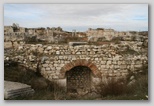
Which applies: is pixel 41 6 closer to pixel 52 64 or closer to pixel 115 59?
pixel 52 64

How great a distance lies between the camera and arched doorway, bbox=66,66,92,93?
25.6 ft

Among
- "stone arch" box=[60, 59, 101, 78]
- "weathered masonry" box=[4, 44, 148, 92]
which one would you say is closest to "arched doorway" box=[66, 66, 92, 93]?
"weathered masonry" box=[4, 44, 148, 92]

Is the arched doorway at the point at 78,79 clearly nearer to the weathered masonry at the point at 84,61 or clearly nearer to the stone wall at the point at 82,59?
the weathered masonry at the point at 84,61

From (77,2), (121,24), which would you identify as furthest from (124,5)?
(77,2)

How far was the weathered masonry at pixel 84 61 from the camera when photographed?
7758 mm

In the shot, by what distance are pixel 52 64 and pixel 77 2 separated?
49.1 inches

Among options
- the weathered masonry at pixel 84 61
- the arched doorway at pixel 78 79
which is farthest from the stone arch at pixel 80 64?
the arched doorway at pixel 78 79

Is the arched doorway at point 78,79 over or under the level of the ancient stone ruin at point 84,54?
under

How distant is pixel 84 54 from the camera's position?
779cm

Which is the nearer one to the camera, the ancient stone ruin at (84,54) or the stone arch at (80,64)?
the ancient stone ruin at (84,54)

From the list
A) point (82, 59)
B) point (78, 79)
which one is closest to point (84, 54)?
point (82, 59)

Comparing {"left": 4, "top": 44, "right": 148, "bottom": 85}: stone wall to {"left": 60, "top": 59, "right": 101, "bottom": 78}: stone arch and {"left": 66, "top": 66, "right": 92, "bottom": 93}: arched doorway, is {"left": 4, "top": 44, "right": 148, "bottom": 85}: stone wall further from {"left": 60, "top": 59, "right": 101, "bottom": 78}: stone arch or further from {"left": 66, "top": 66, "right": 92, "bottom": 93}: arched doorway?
{"left": 66, "top": 66, "right": 92, "bottom": 93}: arched doorway

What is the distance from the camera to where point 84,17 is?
767cm

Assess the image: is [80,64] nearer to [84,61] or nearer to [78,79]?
[84,61]
